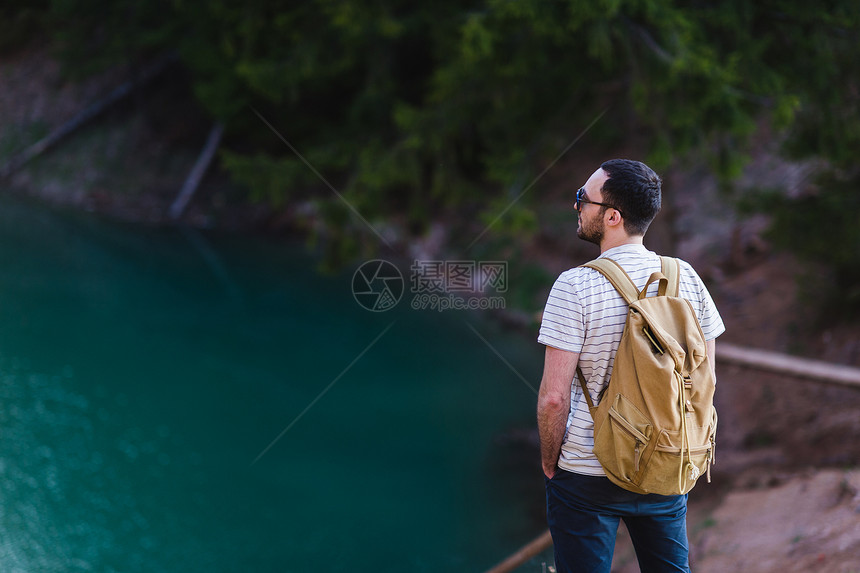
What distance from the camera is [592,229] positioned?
1782mm

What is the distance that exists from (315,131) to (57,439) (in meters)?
7.77

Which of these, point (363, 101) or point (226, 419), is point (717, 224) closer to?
point (363, 101)

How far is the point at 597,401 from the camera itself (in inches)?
67.6

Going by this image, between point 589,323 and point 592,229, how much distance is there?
0.26m

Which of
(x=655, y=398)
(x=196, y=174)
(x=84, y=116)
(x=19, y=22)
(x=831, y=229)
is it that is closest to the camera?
(x=655, y=398)

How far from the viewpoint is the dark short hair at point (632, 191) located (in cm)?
169

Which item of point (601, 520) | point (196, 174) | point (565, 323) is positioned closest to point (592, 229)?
point (565, 323)

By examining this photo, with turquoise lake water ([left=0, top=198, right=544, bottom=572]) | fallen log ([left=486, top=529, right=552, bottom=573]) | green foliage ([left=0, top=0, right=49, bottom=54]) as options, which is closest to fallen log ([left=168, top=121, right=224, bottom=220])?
turquoise lake water ([left=0, top=198, right=544, bottom=572])

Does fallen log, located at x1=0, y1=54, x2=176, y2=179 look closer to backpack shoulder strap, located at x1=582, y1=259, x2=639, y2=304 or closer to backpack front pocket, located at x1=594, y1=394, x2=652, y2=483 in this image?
backpack shoulder strap, located at x1=582, y1=259, x2=639, y2=304

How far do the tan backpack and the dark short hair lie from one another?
0.48 feet

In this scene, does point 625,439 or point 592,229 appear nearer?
point 625,439

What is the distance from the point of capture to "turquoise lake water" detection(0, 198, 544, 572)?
4812 millimetres

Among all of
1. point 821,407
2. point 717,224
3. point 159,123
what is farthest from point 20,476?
point 159,123

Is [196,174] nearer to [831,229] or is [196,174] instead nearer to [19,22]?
[19,22]
